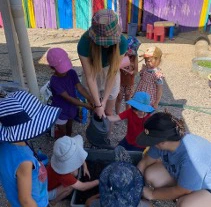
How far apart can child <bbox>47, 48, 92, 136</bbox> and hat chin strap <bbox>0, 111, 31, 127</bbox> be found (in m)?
1.32

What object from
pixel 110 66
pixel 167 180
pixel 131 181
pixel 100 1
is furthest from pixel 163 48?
pixel 131 181

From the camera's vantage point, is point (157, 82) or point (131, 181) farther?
point (157, 82)

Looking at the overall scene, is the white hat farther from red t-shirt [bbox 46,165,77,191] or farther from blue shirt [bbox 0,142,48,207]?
blue shirt [bbox 0,142,48,207]

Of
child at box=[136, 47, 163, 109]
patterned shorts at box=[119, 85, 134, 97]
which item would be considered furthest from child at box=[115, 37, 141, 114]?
child at box=[136, 47, 163, 109]

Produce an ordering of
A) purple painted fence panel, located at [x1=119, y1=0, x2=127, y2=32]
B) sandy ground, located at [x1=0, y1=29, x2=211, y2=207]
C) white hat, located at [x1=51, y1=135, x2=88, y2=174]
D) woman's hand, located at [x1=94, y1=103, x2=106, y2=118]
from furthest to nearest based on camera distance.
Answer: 1. purple painted fence panel, located at [x1=119, y1=0, x2=127, y2=32]
2. sandy ground, located at [x1=0, y1=29, x2=211, y2=207]
3. woman's hand, located at [x1=94, y1=103, x2=106, y2=118]
4. white hat, located at [x1=51, y1=135, x2=88, y2=174]

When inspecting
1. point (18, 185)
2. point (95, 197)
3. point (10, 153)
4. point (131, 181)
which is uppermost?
point (10, 153)

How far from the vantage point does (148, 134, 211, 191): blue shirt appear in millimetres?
2000

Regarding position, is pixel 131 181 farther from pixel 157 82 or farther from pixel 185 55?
pixel 185 55

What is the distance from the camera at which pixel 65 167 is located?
7.02 ft

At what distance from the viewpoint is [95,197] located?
7.72 ft

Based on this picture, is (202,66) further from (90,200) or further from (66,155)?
(66,155)

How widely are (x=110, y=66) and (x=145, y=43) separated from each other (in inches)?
189

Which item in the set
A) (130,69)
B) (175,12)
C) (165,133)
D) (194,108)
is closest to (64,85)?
(130,69)

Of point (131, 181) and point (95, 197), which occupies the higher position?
point (131, 181)
